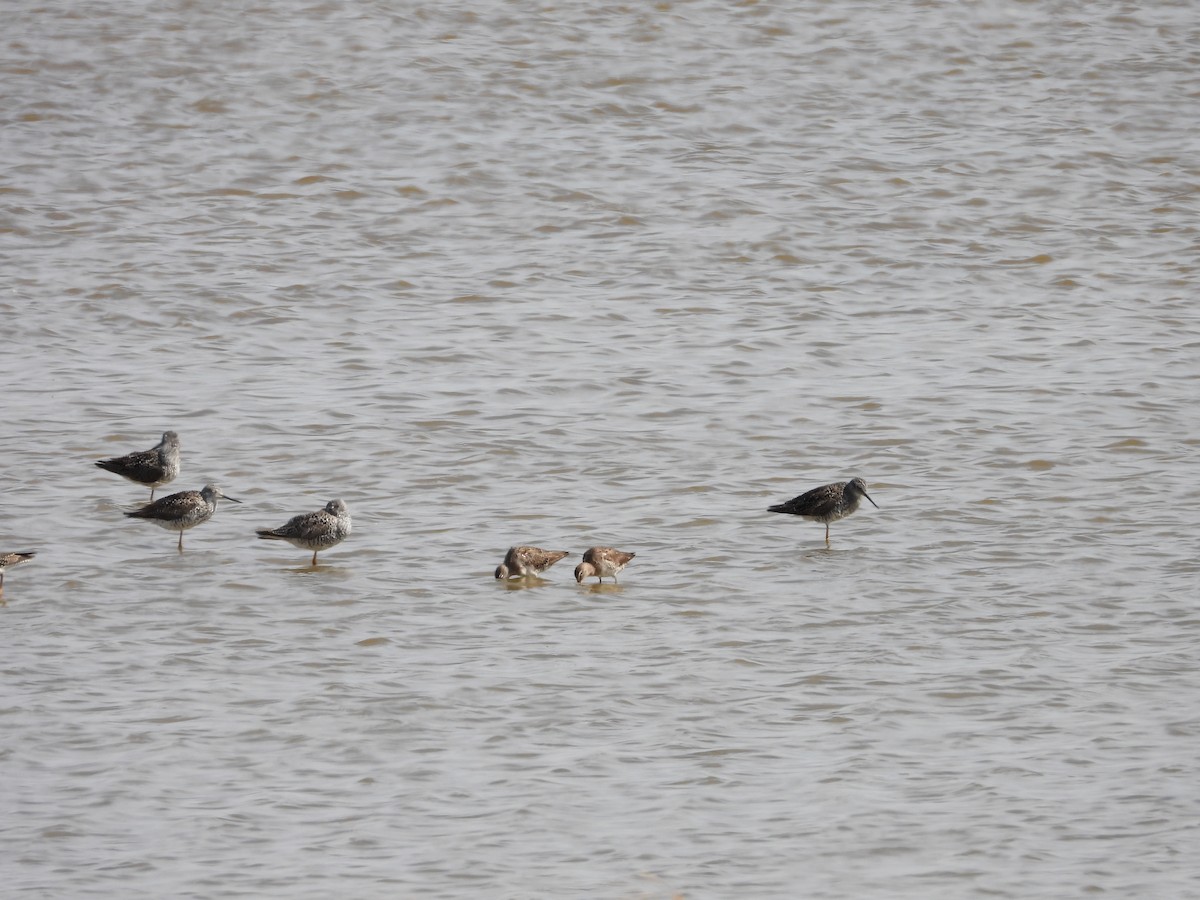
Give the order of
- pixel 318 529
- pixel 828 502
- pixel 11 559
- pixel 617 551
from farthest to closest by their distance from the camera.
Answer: pixel 828 502 → pixel 318 529 → pixel 617 551 → pixel 11 559

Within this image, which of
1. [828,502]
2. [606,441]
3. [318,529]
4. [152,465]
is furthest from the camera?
[606,441]

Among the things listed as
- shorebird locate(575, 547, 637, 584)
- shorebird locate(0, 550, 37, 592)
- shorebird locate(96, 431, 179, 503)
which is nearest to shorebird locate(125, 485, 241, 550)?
shorebird locate(96, 431, 179, 503)

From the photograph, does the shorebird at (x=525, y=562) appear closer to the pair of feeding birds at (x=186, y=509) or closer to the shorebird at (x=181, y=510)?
the pair of feeding birds at (x=186, y=509)

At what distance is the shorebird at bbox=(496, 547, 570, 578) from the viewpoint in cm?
1141

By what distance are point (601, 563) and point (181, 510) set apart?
296 centimetres

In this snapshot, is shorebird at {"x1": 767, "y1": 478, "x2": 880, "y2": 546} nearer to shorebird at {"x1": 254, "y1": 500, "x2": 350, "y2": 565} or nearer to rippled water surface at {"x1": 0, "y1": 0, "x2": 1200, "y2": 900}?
rippled water surface at {"x1": 0, "y1": 0, "x2": 1200, "y2": 900}

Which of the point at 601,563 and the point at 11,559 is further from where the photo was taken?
the point at 601,563

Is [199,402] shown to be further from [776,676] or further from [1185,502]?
[1185,502]

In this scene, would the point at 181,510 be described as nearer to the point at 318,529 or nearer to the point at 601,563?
the point at 318,529

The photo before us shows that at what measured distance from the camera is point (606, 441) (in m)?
14.3

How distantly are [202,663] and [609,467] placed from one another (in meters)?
4.61

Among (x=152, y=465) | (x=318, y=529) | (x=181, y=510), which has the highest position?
(x=152, y=465)

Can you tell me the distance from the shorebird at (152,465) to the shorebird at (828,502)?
432cm

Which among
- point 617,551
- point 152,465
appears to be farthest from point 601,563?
point 152,465
